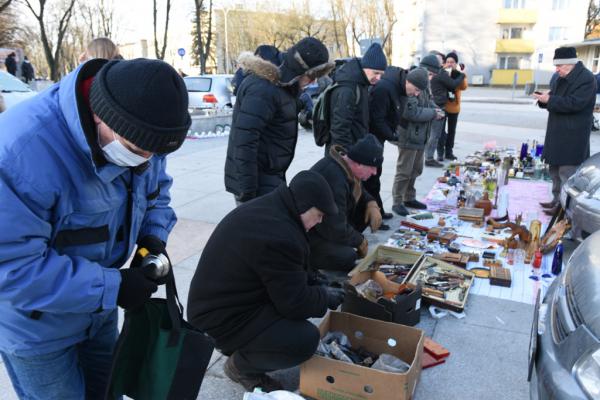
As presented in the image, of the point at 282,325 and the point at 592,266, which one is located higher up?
the point at 592,266

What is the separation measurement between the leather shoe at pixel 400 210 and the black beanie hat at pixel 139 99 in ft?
15.8

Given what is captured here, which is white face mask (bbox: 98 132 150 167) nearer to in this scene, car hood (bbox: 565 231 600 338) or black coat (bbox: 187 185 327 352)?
black coat (bbox: 187 185 327 352)

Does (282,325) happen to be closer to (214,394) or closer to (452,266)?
(214,394)

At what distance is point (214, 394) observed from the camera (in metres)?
2.70

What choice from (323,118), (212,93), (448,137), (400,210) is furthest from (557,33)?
(323,118)

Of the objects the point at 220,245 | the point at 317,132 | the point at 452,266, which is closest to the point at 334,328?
the point at 220,245

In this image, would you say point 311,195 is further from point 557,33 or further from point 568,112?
point 557,33

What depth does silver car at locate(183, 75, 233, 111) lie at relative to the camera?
14.8 m

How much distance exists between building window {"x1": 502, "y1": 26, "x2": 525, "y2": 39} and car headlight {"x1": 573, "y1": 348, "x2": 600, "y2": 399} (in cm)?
4428

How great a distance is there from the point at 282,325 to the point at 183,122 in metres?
1.40

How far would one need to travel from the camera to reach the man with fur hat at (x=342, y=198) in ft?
12.8

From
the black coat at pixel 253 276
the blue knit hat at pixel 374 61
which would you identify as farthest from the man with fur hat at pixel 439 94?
the black coat at pixel 253 276

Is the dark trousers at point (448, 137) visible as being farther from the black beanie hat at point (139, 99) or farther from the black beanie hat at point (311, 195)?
the black beanie hat at point (139, 99)

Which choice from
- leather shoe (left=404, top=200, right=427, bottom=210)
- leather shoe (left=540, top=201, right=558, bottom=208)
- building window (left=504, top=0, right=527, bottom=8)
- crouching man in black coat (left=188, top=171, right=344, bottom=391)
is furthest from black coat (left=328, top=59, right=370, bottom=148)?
building window (left=504, top=0, right=527, bottom=8)
